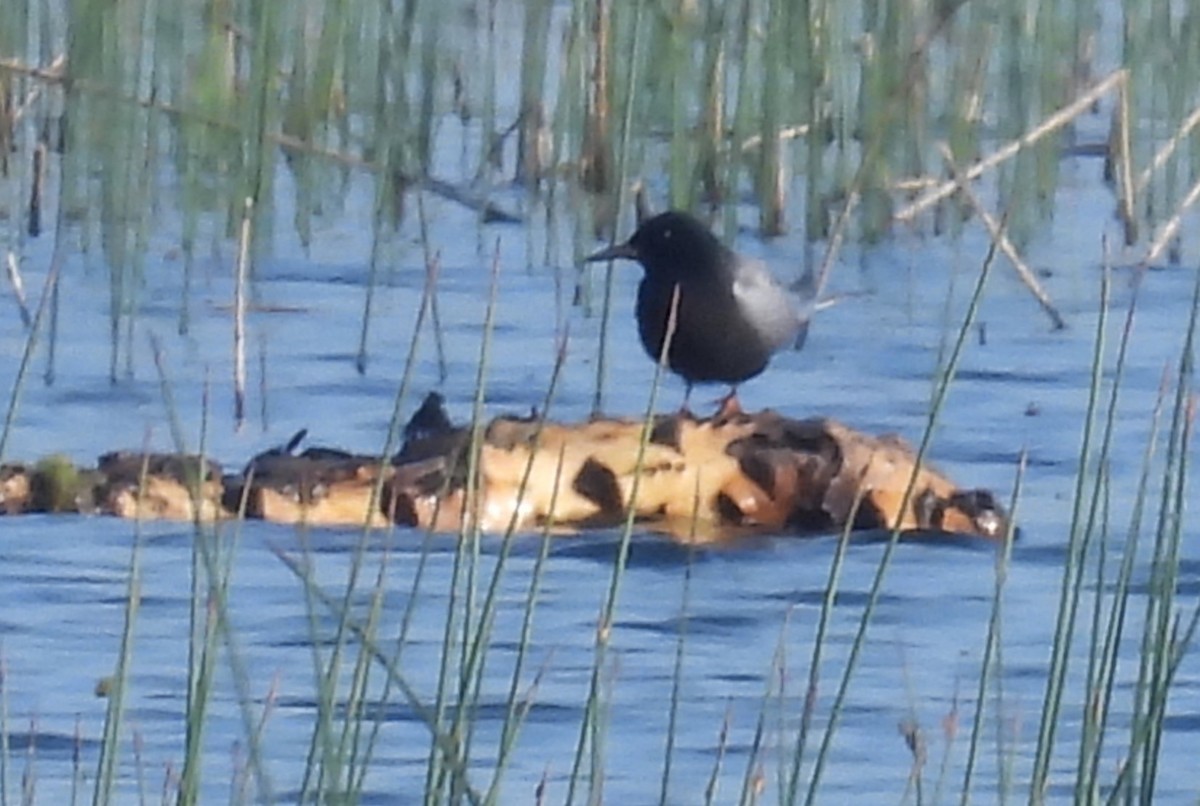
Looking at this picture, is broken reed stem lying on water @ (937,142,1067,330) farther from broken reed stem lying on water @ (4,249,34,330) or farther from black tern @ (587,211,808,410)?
broken reed stem lying on water @ (4,249,34,330)

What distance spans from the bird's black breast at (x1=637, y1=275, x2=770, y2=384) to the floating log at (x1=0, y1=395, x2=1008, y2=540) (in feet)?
3.61

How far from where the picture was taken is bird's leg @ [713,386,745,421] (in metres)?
6.13

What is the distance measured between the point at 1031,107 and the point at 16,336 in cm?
315

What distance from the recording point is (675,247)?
746cm

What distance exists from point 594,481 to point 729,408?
839mm

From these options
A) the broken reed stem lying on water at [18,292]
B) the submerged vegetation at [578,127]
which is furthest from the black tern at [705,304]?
the broken reed stem lying on water at [18,292]

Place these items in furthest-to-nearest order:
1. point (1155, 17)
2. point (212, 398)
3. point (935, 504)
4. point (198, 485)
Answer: point (1155, 17)
point (212, 398)
point (935, 504)
point (198, 485)

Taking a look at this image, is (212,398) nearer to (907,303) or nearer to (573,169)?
(573,169)

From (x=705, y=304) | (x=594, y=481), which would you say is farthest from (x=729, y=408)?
(x=594, y=481)

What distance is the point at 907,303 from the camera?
29.6 feet

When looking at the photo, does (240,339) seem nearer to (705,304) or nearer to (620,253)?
(620,253)

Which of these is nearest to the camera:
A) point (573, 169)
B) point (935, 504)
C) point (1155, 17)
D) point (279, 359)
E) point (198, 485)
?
point (198, 485)

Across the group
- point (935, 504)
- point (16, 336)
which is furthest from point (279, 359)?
point (935, 504)

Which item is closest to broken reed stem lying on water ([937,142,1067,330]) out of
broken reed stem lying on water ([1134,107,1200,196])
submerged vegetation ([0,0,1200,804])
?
submerged vegetation ([0,0,1200,804])
